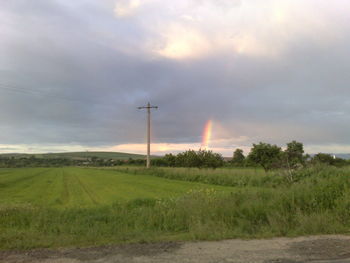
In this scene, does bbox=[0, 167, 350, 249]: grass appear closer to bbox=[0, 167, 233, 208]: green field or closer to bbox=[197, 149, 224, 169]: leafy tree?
bbox=[0, 167, 233, 208]: green field

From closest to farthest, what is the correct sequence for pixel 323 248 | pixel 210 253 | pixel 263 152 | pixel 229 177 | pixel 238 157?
pixel 210 253, pixel 323 248, pixel 229 177, pixel 263 152, pixel 238 157

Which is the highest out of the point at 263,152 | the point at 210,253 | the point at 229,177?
the point at 263,152

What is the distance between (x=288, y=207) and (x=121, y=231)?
5767 mm

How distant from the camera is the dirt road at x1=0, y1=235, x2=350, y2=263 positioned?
6.48 metres

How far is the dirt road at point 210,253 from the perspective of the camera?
6.48 metres

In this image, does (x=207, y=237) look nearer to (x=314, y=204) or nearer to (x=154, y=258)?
(x=154, y=258)


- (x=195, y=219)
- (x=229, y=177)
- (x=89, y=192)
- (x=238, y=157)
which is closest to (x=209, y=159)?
(x=229, y=177)

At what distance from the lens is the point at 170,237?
27.9 feet

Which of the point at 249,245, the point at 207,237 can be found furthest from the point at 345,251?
the point at 207,237

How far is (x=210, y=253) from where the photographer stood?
691 cm

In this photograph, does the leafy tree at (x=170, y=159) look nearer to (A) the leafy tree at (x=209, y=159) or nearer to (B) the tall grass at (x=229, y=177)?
(A) the leafy tree at (x=209, y=159)

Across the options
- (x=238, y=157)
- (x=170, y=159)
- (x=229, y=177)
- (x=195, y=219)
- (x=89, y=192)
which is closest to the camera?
(x=195, y=219)

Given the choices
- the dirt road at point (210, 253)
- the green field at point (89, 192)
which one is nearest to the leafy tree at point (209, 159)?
the green field at point (89, 192)

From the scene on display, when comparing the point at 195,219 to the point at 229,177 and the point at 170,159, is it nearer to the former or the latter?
the point at 229,177
